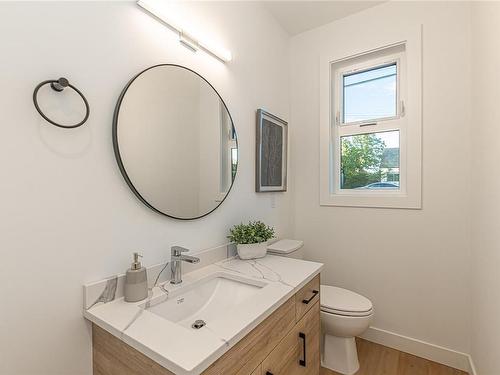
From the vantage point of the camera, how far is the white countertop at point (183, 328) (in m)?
0.66

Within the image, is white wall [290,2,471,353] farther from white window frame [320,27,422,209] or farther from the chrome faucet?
the chrome faucet

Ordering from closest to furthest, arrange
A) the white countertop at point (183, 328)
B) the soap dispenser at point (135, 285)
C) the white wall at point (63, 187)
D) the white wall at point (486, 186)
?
the white countertop at point (183, 328)
the white wall at point (63, 187)
the soap dispenser at point (135, 285)
the white wall at point (486, 186)

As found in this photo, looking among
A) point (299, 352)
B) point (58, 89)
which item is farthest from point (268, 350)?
point (58, 89)

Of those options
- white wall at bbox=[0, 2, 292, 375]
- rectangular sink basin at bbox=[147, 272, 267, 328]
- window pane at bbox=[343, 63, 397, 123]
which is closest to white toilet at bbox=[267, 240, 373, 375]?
rectangular sink basin at bbox=[147, 272, 267, 328]

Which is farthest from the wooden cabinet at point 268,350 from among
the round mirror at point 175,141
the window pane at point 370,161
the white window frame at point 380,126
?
the window pane at point 370,161

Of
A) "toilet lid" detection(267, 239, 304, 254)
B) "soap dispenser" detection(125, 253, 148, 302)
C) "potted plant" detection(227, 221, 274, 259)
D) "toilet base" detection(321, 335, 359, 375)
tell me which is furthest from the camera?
"toilet lid" detection(267, 239, 304, 254)

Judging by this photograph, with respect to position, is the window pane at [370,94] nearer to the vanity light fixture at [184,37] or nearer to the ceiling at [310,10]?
the ceiling at [310,10]

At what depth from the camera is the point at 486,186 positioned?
1.31 m

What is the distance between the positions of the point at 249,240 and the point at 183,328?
77cm

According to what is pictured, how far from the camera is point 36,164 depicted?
31.7 inches

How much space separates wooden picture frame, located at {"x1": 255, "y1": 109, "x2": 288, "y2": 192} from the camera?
1832 millimetres

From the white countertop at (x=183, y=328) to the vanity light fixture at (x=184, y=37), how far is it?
1.20 m

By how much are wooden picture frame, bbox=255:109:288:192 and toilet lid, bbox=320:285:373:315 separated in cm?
86

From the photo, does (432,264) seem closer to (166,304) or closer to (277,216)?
(277,216)
